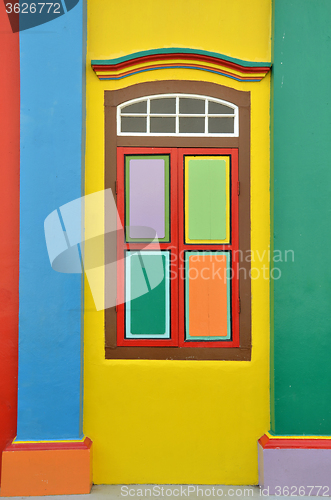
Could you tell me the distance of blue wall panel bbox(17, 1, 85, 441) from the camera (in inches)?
125

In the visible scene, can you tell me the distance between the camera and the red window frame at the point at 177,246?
3.33 m

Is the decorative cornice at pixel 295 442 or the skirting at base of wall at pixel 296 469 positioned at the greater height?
the decorative cornice at pixel 295 442

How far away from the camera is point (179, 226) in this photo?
11.1 ft

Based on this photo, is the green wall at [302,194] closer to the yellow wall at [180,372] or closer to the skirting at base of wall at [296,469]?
the yellow wall at [180,372]

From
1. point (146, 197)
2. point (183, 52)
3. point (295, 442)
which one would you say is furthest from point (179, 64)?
point (295, 442)

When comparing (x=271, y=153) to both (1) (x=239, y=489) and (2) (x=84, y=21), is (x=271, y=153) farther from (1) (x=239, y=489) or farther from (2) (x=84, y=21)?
(1) (x=239, y=489)

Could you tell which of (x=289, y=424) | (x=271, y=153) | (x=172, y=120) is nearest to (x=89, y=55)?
(x=172, y=120)

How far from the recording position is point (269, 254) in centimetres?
332

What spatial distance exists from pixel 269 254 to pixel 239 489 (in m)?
2.16

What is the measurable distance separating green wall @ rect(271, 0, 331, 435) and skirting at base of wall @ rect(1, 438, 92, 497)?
5.88 feet

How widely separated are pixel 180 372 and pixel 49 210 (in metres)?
1.94

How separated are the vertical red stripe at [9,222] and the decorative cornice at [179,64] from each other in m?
0.82

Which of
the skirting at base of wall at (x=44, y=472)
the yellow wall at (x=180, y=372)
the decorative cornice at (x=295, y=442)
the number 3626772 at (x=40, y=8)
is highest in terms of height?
the number 3626772 at (x=40, y=8)

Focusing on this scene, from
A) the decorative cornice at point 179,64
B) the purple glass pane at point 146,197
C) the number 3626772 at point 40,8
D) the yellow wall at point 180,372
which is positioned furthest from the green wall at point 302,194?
the number 3626772 at point 40,8
